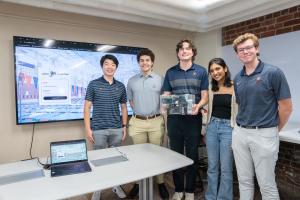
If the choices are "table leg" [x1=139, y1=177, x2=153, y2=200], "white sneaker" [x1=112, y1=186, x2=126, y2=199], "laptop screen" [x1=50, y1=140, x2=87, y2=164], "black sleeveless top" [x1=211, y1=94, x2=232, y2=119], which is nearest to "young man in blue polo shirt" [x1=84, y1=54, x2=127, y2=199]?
"white sneaker" [x1=112, y1=186, x2=126, y2=199]

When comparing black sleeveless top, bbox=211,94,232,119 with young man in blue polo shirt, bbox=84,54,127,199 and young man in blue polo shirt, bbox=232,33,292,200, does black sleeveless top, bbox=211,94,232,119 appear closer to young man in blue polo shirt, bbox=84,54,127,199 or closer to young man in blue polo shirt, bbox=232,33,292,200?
young man in blue polo shirt, bbox=232,33,292,200

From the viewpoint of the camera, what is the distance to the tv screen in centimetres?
279

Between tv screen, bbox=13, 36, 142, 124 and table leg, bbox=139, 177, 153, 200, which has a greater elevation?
tv screen, bbox=13, 36, 142, 124

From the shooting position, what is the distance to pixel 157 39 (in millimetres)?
3941

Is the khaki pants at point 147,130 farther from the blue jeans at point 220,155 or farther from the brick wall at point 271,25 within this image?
the brick wall at point 271,25

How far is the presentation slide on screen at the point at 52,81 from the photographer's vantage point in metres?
2.79

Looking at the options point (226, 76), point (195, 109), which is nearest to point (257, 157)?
point (195, 109)

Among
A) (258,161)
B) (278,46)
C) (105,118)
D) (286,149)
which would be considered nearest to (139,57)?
(105,118)

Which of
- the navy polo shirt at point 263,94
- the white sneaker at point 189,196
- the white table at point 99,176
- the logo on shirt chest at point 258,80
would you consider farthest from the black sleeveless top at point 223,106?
the white sneaker at point 189,196

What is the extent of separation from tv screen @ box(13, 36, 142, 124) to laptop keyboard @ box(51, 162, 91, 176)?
1350 millimetres

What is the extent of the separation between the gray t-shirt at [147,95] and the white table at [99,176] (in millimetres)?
506

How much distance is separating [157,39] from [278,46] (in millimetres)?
1760

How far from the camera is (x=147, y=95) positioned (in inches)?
103

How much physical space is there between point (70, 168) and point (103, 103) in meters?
0.99
